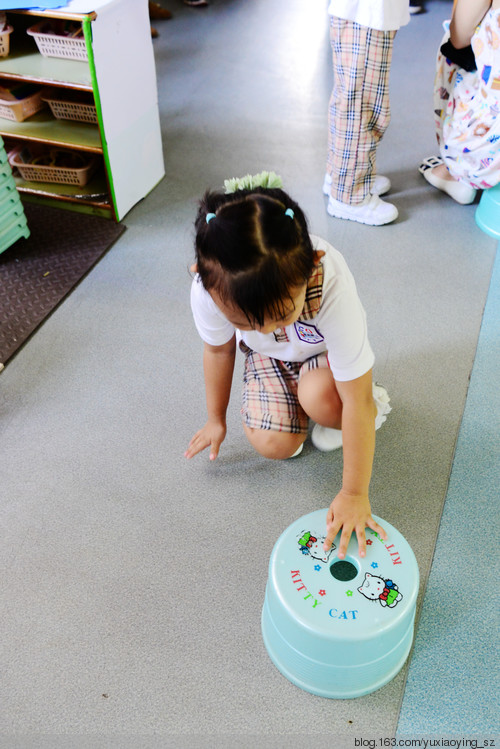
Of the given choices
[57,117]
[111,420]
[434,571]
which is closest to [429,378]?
[434,571]

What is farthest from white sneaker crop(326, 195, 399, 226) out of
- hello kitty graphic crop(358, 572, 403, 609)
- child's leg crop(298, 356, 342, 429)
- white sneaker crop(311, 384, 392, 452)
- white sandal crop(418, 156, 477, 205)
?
hello kitty graphic crop(358, 572, 403, 609)

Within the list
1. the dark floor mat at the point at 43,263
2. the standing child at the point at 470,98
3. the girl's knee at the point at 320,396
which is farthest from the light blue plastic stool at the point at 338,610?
the standing child at the point at 470,98

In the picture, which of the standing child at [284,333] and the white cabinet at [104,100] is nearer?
the standing child at [284,333]

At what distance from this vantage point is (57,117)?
6.04 ft

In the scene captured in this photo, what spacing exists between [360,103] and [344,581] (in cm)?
129

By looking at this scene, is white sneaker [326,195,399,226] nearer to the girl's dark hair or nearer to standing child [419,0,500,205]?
standing child [419,0,500,205]

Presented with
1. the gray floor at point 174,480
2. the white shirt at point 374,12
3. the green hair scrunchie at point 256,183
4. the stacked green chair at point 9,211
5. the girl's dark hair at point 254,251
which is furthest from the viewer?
the stacked green chair at point 9,211

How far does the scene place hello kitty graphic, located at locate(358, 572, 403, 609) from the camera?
823mm

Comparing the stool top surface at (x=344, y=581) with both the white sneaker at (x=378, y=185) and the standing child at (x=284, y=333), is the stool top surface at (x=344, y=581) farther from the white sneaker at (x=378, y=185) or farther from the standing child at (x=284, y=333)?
the white sneaker at (x=378, y=185)

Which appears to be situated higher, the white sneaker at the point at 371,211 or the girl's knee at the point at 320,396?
the girl's knee at the point at 320,396

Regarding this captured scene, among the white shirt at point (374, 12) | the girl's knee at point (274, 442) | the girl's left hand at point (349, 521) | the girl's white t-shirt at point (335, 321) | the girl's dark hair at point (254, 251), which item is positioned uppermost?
the white shirt at point (374, 12)

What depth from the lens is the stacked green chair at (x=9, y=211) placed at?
158 cm

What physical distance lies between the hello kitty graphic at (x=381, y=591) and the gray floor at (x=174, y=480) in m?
0.17

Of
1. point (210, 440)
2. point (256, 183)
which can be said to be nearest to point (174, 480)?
point (210, 440)
